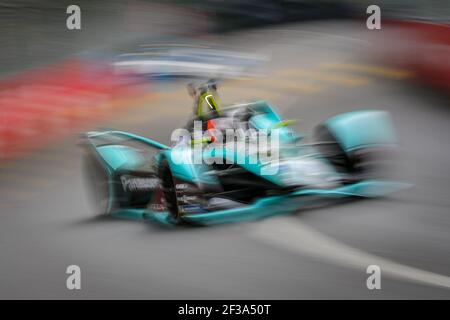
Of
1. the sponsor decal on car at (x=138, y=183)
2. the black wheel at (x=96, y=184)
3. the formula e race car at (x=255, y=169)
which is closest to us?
the formula e race car at (x=255, y=169)

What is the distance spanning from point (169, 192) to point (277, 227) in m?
0.43

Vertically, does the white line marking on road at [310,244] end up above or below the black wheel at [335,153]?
below

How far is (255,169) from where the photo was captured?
2.46 metres

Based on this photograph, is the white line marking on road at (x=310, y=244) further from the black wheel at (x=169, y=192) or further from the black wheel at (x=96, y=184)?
the black wheel at (x=96, y=184)

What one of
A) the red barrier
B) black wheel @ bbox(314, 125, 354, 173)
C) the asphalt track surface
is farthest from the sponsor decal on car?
black wheel @ bbox(314, 125, 354, 173)

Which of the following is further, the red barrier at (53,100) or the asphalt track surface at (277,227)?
the red barrier at (53,100)

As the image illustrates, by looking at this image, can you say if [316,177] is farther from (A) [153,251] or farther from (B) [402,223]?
(A) [153,251]

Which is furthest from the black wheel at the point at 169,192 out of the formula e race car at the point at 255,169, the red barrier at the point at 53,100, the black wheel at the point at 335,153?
the black wheel at the point at 335,153

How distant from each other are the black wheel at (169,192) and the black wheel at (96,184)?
289 mm

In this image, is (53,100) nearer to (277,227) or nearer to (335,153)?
(277,227)

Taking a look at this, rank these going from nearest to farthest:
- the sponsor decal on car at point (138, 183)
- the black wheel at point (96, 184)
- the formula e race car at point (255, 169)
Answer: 1. the formula e race car at point (255, 169)
2. the sponsor decal on car at point (138, 183)
3. the black wheel at point (96, 184)

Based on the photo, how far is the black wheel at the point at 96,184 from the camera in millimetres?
2754

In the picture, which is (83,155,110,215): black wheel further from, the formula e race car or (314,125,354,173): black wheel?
(314,125,354,173): black wheel

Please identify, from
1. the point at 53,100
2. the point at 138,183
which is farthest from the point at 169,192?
the point at 53,100
